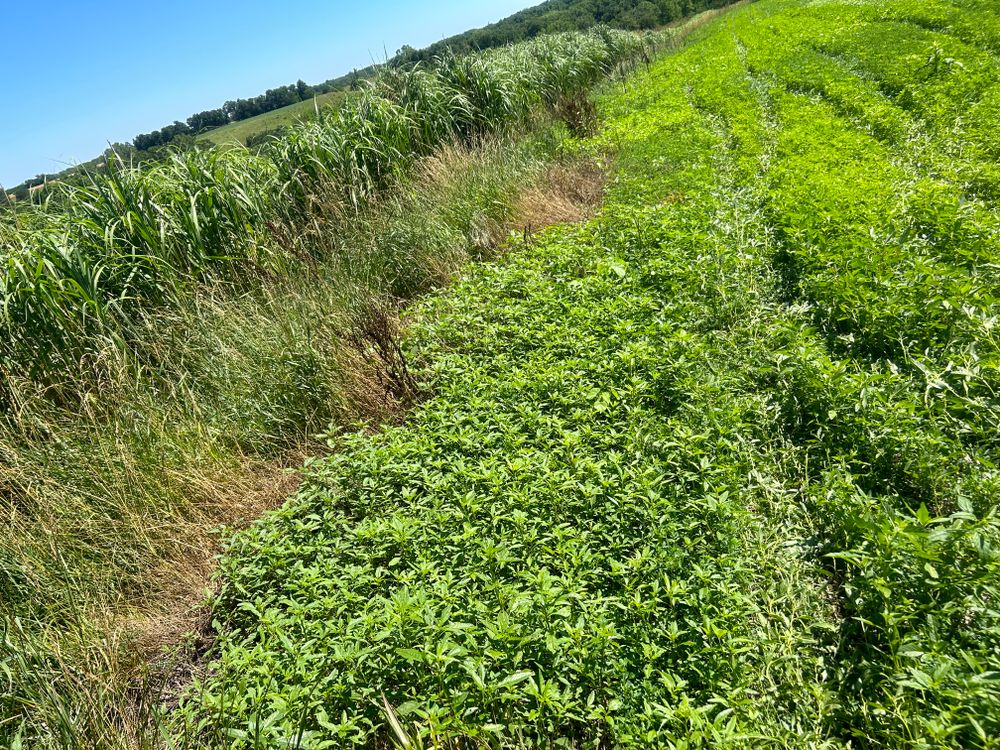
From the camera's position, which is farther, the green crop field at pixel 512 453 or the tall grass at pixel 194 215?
the tall grass at pixel 194 215

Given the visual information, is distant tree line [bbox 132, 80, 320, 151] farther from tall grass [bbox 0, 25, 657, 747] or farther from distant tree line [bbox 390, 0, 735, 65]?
distant tree line [bbox 390, 0, 735, 65]

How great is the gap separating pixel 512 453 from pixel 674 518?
95 cm

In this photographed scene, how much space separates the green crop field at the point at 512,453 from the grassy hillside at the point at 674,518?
0.8 inches

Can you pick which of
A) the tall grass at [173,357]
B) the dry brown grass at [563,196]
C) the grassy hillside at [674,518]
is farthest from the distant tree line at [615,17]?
the grassy hillside at [674,518]

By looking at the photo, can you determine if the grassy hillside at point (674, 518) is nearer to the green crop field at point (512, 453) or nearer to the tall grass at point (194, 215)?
the green crop field at point (512, 453)

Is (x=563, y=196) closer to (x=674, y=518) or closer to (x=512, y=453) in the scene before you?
(x=512, y=453)

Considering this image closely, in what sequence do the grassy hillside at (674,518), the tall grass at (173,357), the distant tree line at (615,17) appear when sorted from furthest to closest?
the distant tree line at (615,17)
the tall grass at (173,357)
the grassy hillside at (674,518)

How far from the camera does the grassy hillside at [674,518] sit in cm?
189

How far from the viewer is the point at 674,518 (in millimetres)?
2521

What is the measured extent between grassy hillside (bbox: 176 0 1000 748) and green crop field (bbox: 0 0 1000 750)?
21mm

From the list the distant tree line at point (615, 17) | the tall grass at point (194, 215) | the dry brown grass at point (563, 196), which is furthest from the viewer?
A: the distant tree line at point (615, 17)

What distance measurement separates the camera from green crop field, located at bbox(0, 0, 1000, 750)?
1.96 meters

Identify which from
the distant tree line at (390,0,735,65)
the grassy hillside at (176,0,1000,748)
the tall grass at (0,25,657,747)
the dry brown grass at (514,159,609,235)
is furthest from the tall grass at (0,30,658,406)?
the distant tree line at (390,0,735,65)

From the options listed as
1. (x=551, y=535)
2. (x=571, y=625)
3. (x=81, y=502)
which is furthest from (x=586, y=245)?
(x=81, y=502)
